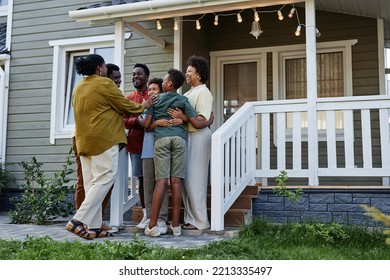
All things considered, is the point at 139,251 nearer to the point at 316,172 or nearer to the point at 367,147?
the point at 316,172

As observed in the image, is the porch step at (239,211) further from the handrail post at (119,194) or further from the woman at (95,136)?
the woman at (95,136)

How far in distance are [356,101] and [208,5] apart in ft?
6.78

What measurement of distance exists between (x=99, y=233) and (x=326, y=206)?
2466 millimetres

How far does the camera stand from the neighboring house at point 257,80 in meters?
5.43

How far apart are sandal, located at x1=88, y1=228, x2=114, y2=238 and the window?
374cm

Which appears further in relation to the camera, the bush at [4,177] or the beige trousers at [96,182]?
the bush at [4,177]

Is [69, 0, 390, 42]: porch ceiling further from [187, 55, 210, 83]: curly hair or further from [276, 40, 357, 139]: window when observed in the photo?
[187, 55, 210, 83]: curly hair

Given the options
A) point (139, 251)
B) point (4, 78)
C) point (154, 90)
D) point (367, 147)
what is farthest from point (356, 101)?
point (4, 78)

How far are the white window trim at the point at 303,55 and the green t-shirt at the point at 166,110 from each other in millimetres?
3098

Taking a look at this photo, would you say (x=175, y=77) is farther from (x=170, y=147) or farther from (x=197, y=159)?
(x=197, y=159)

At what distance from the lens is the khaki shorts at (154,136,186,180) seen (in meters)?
4.65

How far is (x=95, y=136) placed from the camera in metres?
4.55

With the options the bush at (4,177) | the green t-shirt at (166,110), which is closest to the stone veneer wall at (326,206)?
the green t-shirt at (166,110)

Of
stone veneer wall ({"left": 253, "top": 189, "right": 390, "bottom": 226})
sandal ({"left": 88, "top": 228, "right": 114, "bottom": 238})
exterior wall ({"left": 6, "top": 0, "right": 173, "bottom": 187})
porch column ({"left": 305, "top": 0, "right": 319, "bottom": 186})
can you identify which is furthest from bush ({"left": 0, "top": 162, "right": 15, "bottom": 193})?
porch column ({"left": 305, "top": 0, "right": 319, "bottom": 186})
